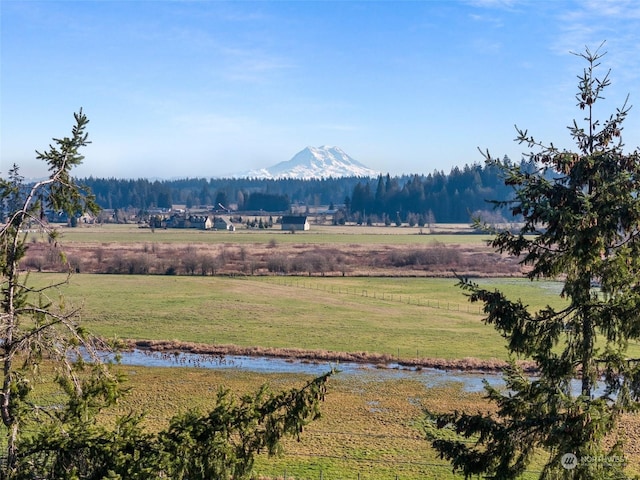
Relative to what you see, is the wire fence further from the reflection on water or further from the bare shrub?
the reflection on water

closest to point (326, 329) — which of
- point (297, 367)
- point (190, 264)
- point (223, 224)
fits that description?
point (297, 367)

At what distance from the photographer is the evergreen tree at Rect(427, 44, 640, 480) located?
10078 mm

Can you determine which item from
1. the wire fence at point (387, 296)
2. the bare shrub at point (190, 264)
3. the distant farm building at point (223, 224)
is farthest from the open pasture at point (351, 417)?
the distant farm building at point (223, 224)

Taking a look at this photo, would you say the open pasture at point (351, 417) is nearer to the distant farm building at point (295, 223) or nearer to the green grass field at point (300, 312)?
the green grass field at point (300, 312)

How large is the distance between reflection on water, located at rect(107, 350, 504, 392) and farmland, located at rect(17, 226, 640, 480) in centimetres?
84

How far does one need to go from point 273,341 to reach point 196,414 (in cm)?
3451

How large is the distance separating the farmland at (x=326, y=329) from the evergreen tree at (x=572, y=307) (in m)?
7.87

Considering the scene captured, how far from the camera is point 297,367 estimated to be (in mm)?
37438

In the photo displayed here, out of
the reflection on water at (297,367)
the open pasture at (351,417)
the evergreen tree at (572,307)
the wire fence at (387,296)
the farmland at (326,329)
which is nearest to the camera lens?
the evergreen tree at (572,307)

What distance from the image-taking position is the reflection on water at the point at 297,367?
35.4 meters

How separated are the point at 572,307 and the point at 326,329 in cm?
3759

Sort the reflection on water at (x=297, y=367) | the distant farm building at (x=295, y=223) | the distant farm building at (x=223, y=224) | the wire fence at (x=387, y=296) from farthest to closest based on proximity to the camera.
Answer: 1. the distant farm building at (x=223, y=224)
2. the distant farm building at (x=295, y=223)
3. the wire fence at (x=387, y=296)
4. the reflection on water at (x=297, y=367)

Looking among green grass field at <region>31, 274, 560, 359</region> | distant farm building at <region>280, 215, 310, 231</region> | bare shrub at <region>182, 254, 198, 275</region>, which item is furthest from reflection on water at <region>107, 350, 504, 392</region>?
distant farm building at <region>280, 215, 310, 231</region>

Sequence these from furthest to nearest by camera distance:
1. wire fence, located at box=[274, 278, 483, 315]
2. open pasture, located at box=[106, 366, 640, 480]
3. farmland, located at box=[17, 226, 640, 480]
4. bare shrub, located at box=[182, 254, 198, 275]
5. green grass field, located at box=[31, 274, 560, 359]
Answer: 1. bare shrub, located at box=[182, 254, 198, 275]
2. wire fence, located at box=[274, 278, 483, 315]
3. green grass field, located at box=[31, 274, 560, 359]
4. farmland, located at box=[17, 226, 640, 480]
5. open pasture, located at box=[106, 366, 640, 480]
